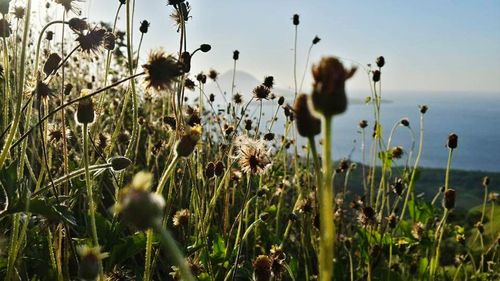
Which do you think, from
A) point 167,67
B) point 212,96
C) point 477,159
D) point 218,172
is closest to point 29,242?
point 218,172

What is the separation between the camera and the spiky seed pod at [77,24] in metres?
1.56

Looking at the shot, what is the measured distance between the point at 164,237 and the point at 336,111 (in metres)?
0.24

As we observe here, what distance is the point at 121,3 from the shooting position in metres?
2.38

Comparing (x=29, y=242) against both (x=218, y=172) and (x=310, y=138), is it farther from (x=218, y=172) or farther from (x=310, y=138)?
(x=310, y=138)

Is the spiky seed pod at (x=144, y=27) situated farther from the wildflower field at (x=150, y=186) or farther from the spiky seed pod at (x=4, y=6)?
the spiky seed pod at (x=4, y=6)

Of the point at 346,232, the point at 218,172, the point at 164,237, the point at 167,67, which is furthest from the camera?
the point at 346,232

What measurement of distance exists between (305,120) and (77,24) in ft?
3.40

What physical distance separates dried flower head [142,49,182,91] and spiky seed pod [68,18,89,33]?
0.50 metres

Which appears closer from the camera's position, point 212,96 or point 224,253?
point 224,253

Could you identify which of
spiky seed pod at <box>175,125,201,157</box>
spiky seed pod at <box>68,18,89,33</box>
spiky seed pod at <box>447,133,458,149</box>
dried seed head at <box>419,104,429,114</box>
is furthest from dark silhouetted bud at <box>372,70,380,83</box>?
spiky seed pod at <box>175,125,201,157</box>

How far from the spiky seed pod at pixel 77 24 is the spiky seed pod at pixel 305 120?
3.29 ft

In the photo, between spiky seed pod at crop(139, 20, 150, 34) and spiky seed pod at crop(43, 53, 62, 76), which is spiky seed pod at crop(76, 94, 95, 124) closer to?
spiky seed pod at crop(43, 53, 62, 76)

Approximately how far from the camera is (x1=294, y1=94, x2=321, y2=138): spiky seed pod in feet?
2.42

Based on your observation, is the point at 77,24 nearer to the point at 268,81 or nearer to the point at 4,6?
the point at 4,6
